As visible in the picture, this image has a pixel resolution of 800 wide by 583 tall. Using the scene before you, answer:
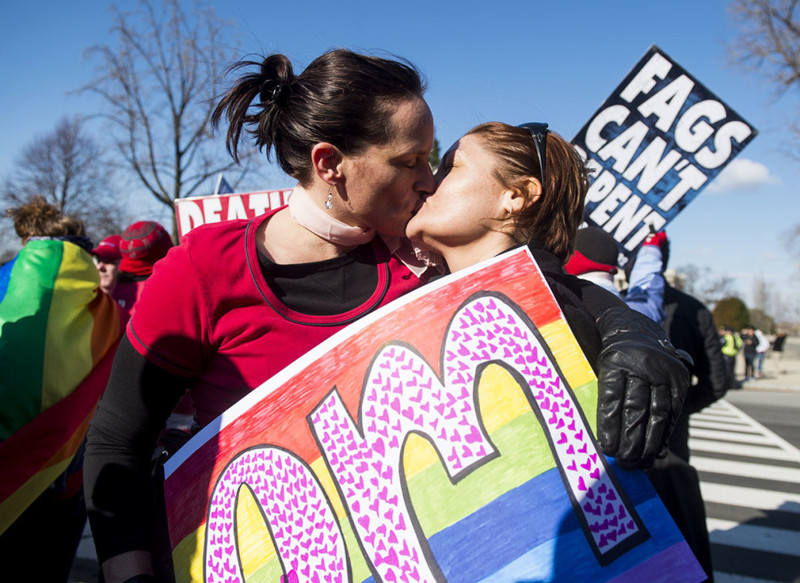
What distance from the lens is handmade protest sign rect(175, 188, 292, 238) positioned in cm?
416

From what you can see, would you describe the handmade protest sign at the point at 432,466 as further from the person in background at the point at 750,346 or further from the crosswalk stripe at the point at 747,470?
the person in background at the point at 750,346

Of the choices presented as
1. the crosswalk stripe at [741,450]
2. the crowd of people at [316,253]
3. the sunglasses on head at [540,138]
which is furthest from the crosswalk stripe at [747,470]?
the sunglasses on head at [540,138]

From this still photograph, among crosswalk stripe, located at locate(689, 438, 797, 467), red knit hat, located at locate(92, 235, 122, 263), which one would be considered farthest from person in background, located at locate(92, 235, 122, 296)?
crosswalk stripe, located at locate(689, 438, 797, 467)

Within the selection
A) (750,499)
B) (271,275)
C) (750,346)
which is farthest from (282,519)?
(750,346)

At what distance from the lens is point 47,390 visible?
2.30m

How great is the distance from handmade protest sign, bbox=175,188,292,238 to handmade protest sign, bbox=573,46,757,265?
2.19 metres

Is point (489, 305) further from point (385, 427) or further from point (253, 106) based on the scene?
point (253, 106)

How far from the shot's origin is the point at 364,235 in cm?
163

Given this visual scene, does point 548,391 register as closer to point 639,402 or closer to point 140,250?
point 639,402

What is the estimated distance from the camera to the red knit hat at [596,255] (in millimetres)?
3289

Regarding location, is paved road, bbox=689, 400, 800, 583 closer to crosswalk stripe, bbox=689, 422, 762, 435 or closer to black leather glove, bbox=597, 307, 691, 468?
crosswalk stripe, bbox=689, 422, 762, 435

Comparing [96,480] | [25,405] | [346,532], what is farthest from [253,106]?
[25,405]

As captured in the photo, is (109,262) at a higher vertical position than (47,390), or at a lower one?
higher

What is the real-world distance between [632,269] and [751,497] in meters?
3.61
